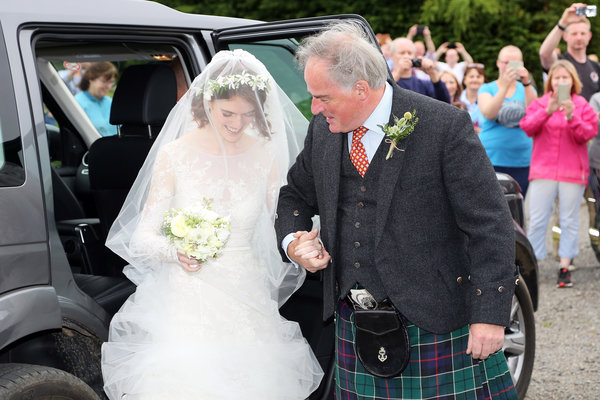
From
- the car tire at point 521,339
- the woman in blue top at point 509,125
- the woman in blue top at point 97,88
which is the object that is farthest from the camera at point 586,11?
the woman in blue top at point 97,88

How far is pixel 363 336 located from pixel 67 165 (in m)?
2.97

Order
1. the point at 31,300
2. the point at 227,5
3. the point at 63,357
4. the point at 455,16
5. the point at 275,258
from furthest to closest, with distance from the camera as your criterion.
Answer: the point at 227,5 < the point at 455,16 < the point at 275,258 < the point at 63,357 < the point at 31,300

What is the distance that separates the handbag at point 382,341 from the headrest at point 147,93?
1.54 m

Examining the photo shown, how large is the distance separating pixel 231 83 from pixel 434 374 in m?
1.35

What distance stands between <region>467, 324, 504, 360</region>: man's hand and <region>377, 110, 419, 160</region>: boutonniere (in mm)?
636

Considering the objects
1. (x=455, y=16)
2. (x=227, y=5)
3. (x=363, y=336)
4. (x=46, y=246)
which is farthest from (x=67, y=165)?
(x=227, y=5)

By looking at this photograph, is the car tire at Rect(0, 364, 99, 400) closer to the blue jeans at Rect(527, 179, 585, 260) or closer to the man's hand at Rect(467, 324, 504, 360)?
the man's hand at Rect(467, 324, 504, 360)

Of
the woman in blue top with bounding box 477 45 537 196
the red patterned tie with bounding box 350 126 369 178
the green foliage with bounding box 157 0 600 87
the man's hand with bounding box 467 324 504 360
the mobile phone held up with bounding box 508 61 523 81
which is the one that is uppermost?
the red patterned tie with bounding box 350 126 369 178

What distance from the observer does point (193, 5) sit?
23.1 m

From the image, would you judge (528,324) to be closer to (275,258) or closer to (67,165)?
(275,258)

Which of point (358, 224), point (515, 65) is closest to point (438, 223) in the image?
point (358, 224)

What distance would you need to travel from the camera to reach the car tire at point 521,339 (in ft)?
13.9

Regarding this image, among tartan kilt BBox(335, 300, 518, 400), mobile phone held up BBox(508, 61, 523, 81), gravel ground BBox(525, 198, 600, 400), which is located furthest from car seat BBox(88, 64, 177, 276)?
mobile phone held up BBox(508, 61, 523, 81)

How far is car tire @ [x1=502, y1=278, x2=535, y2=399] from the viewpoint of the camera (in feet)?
13.9
